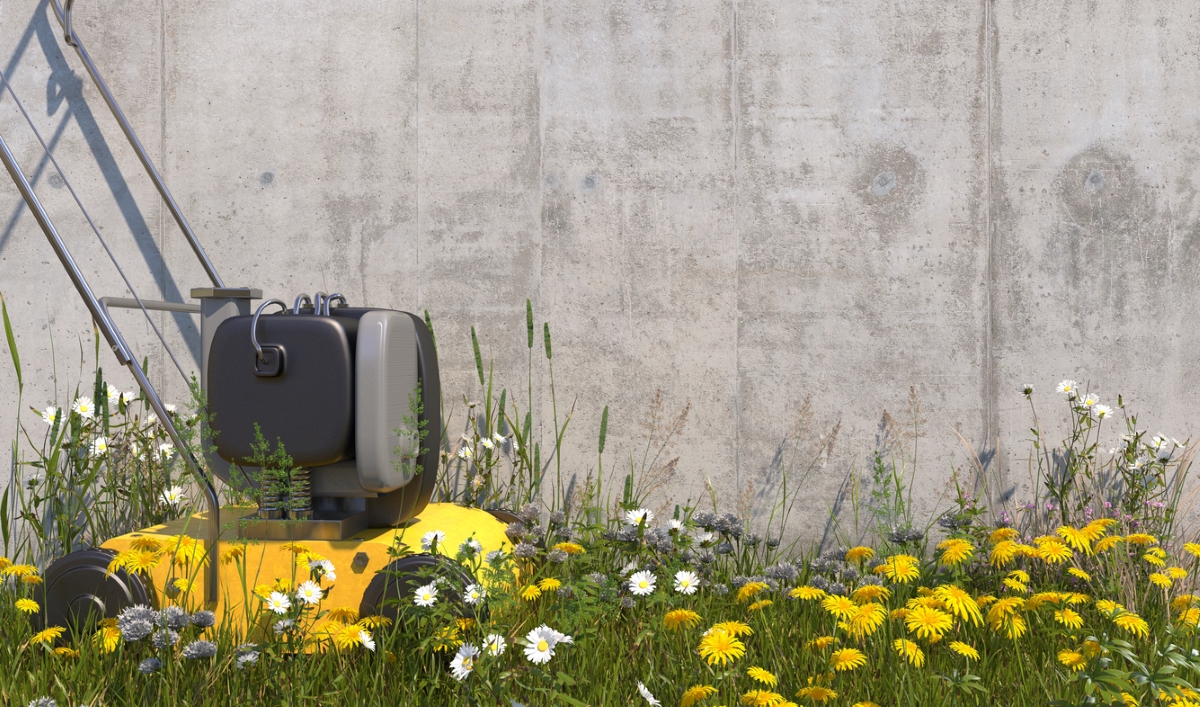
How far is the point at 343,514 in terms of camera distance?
1.97m

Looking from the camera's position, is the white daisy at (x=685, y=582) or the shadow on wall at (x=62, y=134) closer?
the white daisy at (x=685, y=582)

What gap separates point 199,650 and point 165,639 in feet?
0.19

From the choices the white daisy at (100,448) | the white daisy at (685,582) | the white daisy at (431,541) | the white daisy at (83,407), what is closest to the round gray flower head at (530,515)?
the white daisy at (431,541)

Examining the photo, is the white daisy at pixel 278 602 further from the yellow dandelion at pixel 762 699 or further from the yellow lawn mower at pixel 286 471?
the yellow dandelion at pixel 762 699

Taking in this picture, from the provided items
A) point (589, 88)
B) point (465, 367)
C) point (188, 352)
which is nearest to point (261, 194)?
point (188, 352)

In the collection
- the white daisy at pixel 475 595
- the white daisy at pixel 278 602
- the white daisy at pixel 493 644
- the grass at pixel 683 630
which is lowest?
the grass at pixel 683 630

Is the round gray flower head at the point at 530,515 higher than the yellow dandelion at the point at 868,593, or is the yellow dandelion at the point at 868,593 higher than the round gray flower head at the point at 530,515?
the yellow dandelion at the point at 868,593

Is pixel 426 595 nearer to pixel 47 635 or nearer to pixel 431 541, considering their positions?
pixel 431 541

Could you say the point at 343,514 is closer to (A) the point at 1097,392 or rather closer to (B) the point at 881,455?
(B) the point at 881,455

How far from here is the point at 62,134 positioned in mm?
2801

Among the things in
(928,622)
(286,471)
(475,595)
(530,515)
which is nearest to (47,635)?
(286,471)

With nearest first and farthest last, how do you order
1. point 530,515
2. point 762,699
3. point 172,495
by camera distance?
point 762,699 → point 530,515 → point 172,495

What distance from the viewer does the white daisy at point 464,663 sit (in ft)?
4.33

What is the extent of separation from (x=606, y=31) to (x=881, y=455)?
5.49ft
